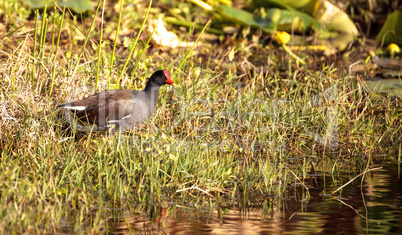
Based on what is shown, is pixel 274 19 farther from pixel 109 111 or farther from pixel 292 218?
pixel 292 218

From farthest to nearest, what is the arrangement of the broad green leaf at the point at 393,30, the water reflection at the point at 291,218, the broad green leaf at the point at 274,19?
the broad green leaf at the point at 274,19 → the broad green leaf at the point at 393,30 → the water reflection at the point at 291,218

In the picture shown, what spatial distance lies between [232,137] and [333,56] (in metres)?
3.64

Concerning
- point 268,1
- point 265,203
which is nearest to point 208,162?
point 265,203

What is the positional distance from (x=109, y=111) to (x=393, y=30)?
495 cm

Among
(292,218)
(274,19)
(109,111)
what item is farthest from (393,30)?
(292,218)

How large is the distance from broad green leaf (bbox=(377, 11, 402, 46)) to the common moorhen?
440 centimetres

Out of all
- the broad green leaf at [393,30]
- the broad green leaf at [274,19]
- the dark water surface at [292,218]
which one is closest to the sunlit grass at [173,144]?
the dark water surface at [292,218]

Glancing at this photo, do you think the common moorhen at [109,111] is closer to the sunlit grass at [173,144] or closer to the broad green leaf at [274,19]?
the sunlit grass at [173,144]

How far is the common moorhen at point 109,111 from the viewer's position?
5.22 metres

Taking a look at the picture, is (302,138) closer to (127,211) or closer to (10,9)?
(127,211)

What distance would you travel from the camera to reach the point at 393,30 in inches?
339

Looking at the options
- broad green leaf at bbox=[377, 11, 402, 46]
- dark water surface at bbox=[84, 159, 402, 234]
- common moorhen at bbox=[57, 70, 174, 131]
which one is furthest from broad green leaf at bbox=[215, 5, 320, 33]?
dark water surface at bbox=[84, 159, 402, 234]

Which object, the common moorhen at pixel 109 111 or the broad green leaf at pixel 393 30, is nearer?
the common moorhen at pixel 109 111

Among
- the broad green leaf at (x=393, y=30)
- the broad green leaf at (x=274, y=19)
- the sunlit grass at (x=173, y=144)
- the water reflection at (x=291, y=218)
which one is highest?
the broad green leaf at (x=274, y=19)
